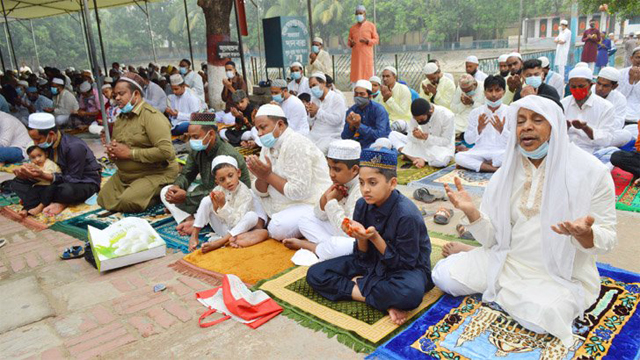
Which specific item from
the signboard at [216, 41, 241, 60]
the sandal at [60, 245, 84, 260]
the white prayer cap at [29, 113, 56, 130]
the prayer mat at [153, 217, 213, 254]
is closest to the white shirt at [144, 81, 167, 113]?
the signboard at [216, 41, 241, 60]

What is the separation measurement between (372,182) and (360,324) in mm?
799

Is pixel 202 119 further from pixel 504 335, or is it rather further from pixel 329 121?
pixel 329 121

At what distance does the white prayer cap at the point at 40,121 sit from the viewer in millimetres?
5062

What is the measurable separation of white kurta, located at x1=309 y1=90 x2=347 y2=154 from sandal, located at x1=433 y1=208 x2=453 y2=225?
3344mm

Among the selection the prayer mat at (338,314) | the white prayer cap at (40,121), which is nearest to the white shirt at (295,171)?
the prayer mat at (338,314)

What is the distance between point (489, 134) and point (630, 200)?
1908mm

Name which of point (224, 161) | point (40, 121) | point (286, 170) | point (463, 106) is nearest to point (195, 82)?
point (463, 106)

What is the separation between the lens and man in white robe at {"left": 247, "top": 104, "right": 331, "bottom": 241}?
13.3 ft

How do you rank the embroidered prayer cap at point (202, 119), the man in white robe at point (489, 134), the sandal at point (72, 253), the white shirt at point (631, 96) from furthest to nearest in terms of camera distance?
the white shirt at point (631, 96) → the man in white robe at point (489, 134) → the embroidered prayer cap at point (202, 119) → the sandal at point (72, 253)

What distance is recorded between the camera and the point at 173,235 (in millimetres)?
4578

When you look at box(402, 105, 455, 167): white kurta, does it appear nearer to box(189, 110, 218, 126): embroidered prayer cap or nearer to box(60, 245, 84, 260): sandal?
box(189, 110, 218, 126): embroidered prayer cap

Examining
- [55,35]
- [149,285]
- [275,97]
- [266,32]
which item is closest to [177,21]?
[55,35]

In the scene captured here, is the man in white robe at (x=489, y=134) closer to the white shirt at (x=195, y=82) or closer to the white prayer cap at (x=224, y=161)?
the white prayer cap at (x=224, y=161)

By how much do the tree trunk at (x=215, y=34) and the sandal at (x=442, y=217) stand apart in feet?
26.5
